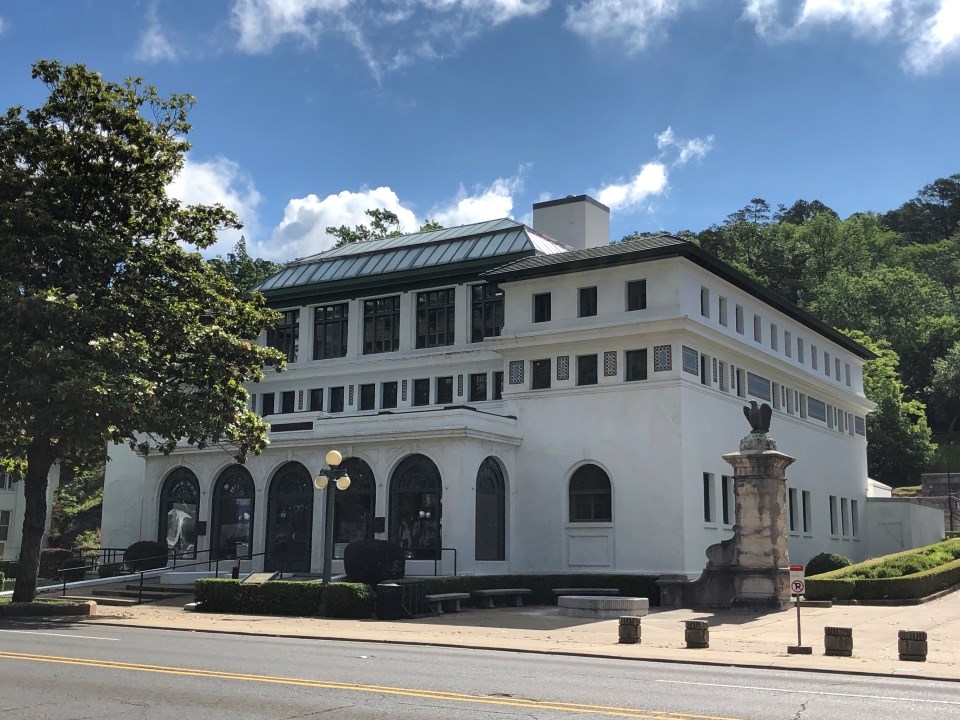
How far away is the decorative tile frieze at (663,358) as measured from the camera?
122 ft

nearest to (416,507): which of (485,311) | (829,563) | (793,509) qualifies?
(485,311)

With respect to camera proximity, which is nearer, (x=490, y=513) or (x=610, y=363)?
(x=490, y=513)

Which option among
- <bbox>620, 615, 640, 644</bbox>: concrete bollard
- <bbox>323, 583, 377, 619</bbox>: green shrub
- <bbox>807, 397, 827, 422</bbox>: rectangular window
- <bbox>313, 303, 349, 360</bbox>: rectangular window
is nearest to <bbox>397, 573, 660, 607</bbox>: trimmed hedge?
<bbox>323, 583, 377, 619</bbox>: green shrub

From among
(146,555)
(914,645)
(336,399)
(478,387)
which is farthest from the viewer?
(336,399)

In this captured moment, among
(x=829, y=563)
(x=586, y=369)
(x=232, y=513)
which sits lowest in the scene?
(x=829, y=563)

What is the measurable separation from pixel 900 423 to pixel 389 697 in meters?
70.8

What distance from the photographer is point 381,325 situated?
153 ft

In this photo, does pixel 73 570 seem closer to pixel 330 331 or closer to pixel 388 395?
pixel 388 395

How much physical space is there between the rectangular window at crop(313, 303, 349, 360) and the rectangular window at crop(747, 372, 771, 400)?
18226 mm

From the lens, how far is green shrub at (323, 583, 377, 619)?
2888cm

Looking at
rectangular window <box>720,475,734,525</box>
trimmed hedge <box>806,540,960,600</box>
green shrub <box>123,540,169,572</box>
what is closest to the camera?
trimmed hedge <box>806,540,960,600</box>

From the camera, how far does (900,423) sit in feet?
247

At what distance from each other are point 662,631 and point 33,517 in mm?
17441

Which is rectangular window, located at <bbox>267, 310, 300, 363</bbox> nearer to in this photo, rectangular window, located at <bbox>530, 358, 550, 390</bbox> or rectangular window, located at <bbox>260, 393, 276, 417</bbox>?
rectangular window, located at <bbox>260, 393, 276, 417</bbox>
